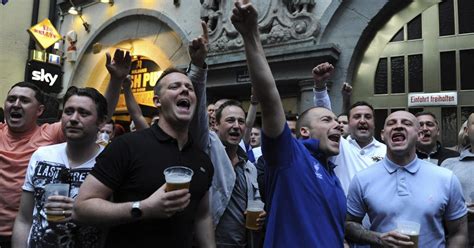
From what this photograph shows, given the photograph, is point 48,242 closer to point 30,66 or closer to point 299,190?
point 299,190

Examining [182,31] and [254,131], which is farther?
[182,31]

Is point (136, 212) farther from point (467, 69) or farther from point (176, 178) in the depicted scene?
point (467, 69)

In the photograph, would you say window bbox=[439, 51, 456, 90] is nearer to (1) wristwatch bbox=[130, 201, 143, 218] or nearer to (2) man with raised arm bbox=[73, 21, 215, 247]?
(2) man with raised arm bbox=[73, 21, 215, 247]

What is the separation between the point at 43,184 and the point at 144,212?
0.96m

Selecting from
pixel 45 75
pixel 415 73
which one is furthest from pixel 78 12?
pixel 415 73

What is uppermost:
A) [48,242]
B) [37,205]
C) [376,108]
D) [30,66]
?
[30,66]

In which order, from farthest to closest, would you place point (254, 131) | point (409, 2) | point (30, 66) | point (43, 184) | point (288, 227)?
point (30, 66) → point (409, 2) → point (254, 131) → point (43, 184) → point (288, 227)

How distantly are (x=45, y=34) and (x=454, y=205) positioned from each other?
14.4m

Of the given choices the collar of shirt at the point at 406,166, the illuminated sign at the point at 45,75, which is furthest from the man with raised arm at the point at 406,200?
the illuminated sign at the point at 45,75

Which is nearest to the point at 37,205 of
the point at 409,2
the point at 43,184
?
the point at 43,184

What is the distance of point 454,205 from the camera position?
288 cm

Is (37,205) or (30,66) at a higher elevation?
(30,66)

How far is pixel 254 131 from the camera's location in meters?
6.96

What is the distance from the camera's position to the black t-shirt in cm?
212
